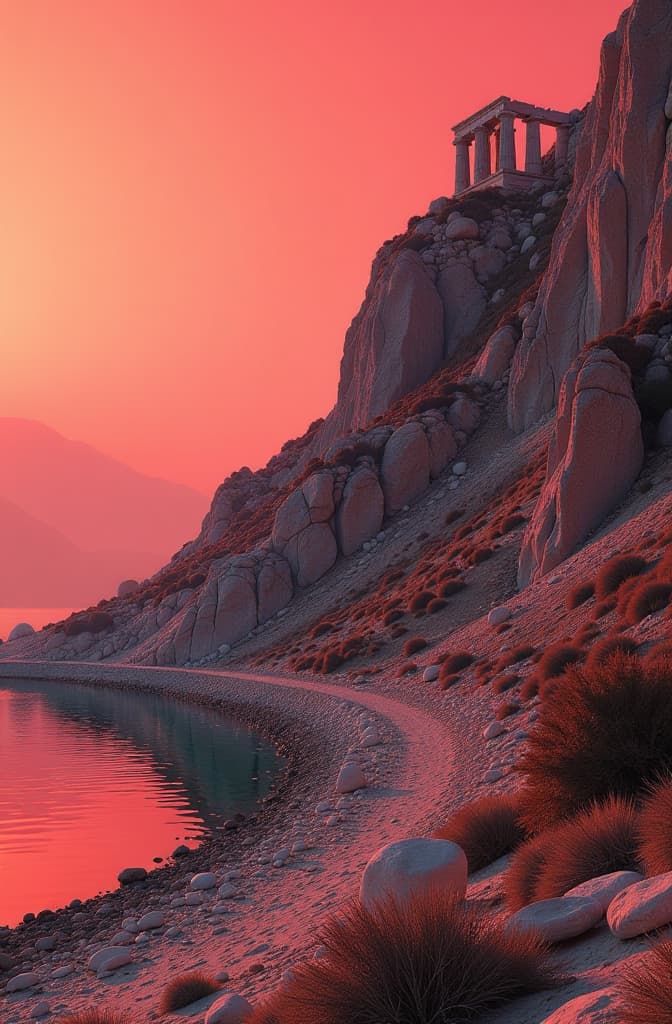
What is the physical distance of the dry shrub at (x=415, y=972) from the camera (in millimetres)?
7064

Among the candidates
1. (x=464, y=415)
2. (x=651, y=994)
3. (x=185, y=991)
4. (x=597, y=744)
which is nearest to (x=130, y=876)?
(x=185, y=991)

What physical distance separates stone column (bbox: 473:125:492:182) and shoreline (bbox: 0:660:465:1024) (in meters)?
76.6

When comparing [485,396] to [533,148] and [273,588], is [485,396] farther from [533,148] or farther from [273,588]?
[533,148]

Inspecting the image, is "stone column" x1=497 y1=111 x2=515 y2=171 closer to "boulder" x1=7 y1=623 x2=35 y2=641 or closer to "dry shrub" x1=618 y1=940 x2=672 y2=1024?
"boulder" x1=7 y1=623 x2=35 y2=641

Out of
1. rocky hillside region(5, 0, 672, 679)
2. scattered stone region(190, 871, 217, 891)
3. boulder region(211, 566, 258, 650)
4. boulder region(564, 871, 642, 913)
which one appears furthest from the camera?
boulder region(211, 566, 258, 650)

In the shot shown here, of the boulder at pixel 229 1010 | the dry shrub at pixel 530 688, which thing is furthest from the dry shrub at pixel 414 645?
the boulder at pixel 229 1010

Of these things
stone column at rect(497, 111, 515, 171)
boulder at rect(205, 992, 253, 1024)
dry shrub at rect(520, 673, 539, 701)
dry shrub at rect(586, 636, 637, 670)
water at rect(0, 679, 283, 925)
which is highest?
stone column at rect(497, 111, 515, 171)

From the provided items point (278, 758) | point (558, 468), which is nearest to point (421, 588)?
point (558, 468)

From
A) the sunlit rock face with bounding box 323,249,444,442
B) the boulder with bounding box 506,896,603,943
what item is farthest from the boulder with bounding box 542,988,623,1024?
the sunlit rock face with bounding box 323,249,444,442

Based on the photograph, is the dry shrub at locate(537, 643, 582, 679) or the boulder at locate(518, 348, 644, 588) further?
the boulder at locate(518, 348, 644, 588)

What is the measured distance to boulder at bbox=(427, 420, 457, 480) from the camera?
6556 centimetres

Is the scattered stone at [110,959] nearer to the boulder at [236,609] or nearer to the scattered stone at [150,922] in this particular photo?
the scattered stone at [150,922]

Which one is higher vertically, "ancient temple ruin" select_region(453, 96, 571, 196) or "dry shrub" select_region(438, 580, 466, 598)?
"ancient temple ruin" select_region(453, 96, 571, 196)

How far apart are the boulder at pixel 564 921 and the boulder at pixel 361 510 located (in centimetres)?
5705
